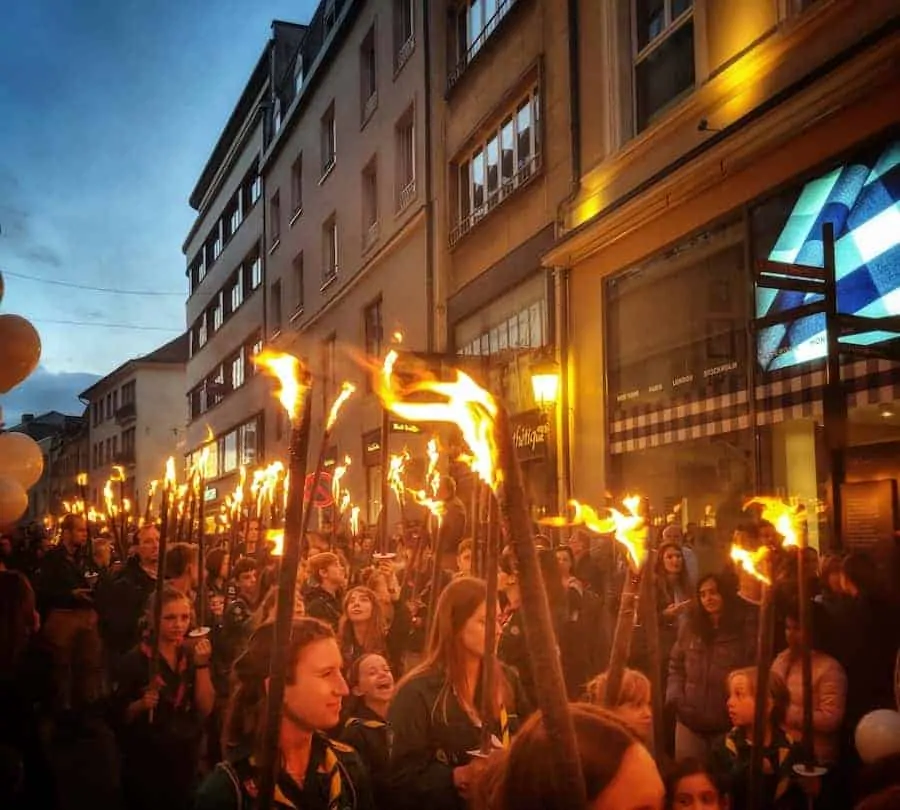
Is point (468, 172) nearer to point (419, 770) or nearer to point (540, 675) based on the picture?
point (419, 770)

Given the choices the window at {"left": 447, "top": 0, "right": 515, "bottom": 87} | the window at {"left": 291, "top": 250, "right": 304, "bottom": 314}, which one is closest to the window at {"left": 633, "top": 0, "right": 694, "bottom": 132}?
the window at {"left": 447, "top": 0, "right": 515, "bottom": 87}

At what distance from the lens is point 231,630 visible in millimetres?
5957

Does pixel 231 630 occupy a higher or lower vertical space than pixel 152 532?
lower

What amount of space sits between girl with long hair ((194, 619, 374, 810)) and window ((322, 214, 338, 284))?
82.4 ft

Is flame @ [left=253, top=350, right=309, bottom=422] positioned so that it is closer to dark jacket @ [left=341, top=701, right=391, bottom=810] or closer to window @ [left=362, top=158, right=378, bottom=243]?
dark jacket @ [left=341, top=701, right=391, bottom=810]

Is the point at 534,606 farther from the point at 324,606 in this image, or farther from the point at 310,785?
the point at 324,606

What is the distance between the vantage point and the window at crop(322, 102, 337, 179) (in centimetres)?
2816

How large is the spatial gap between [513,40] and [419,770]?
14282 millimetres

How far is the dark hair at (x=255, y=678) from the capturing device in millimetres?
3432

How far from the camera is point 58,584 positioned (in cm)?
774

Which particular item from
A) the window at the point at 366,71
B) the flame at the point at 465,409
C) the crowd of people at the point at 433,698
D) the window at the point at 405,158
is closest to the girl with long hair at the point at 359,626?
the crowd of people at the point at 433,698

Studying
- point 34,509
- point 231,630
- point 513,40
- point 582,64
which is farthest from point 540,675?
point 34,509

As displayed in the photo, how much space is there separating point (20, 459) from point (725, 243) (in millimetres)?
7030

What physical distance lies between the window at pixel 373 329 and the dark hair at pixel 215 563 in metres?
15.8
